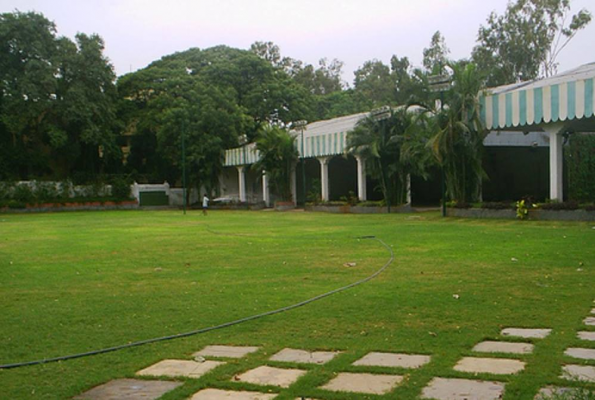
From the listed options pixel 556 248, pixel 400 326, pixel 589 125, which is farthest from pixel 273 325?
pixel 589 125

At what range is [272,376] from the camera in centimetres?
405

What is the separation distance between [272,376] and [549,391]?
1.75 metres

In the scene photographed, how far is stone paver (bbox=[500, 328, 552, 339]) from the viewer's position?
4891 millimetres

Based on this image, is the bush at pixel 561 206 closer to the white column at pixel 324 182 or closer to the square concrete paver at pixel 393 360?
the white column at pixel 324 182

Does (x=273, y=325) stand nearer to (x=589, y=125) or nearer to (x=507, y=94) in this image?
(x=507, y=94)

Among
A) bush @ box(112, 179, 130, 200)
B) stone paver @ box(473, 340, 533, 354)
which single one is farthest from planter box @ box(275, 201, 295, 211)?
stone paver @ box(473, 340, 533, 354)

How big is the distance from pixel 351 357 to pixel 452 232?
37.7 feet

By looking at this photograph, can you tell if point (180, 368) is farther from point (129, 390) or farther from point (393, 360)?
point (393, 360)

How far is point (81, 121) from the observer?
42500 millimetres

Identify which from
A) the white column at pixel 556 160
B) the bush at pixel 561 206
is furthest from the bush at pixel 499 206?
the white column at pixel 556 160

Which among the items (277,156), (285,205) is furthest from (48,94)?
(285,205)

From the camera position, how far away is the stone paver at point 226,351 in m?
4.62

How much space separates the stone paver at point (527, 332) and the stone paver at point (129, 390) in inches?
110

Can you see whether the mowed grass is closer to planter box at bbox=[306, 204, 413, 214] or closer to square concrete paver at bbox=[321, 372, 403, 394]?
square concrete paver at bbox=[321, 372, 403, 394]
